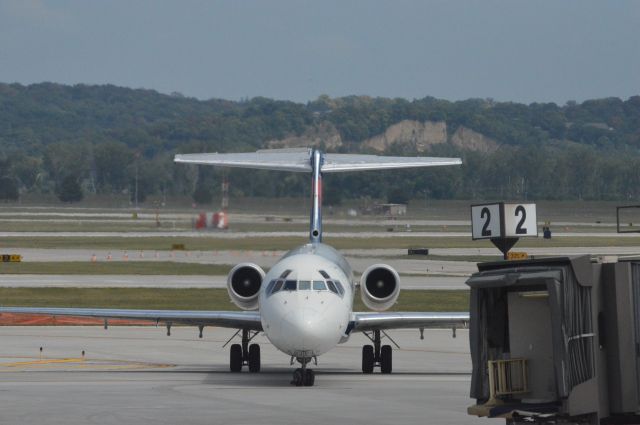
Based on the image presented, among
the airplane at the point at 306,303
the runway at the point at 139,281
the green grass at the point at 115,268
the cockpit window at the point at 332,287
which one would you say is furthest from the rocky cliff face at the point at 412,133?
the cockpit window at the point at 332,287

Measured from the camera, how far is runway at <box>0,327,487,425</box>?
18.1 metres

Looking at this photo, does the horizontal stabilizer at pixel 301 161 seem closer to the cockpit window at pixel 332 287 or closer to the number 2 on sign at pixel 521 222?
the cockpit window at pixel 332 287

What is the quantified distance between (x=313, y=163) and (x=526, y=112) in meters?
137

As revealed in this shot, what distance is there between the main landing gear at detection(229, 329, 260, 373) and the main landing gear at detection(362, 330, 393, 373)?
214 centimetres

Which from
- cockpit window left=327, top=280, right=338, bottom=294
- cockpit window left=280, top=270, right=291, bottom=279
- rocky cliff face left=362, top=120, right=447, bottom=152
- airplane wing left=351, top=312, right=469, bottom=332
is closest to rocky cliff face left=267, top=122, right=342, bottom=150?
rocky cliff face left=362, top=120, right=447, bottom=152

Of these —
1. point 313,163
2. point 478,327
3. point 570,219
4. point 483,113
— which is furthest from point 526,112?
point 478,327

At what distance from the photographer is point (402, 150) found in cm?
8100

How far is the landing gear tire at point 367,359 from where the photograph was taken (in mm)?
25578

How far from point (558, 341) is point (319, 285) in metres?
9.61

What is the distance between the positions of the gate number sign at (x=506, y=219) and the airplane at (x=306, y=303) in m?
3.37

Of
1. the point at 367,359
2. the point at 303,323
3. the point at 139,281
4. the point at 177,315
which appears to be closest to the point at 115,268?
the point at 139,281

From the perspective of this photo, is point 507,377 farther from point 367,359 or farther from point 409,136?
point 409,136

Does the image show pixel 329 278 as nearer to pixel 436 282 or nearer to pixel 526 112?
pixel 436 282

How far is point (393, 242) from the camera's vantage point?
70.1 metres
